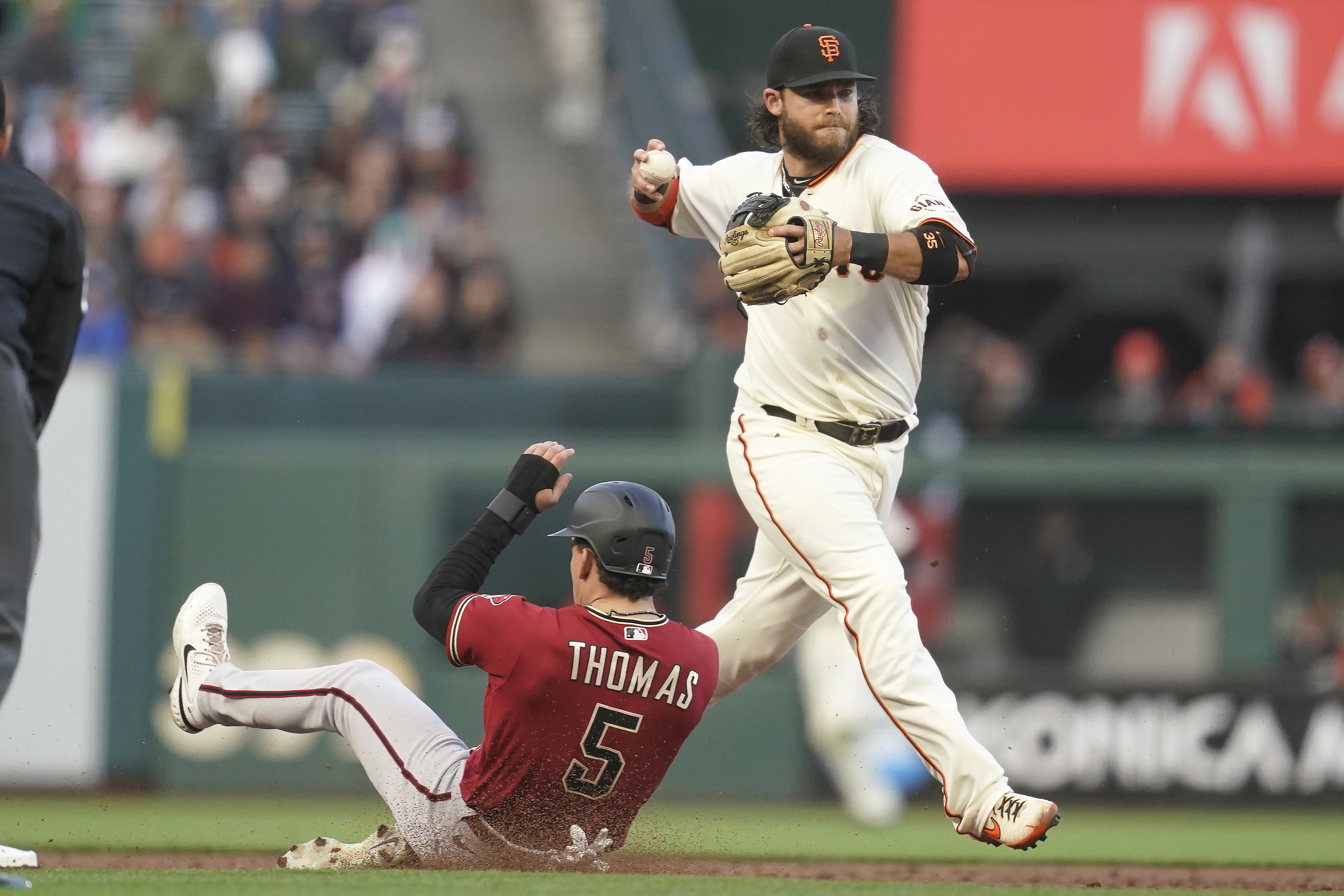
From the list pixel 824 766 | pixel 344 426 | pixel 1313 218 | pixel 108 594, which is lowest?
pixel 824 766

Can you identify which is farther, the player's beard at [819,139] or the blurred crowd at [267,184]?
the blurred crowd at [267,184]

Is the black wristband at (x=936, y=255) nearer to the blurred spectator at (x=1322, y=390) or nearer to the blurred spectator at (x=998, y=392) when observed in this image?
the blurred spectator at (x=998, y=392)

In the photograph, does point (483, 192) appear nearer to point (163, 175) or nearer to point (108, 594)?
point (163, 175)

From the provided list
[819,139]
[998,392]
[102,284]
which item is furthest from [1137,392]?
[819,139]

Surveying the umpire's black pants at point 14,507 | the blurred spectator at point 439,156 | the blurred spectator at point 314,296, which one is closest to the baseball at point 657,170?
the umpire's black pants at point 14,507

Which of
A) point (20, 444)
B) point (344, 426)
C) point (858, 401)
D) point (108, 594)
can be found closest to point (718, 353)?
point (344, 426)

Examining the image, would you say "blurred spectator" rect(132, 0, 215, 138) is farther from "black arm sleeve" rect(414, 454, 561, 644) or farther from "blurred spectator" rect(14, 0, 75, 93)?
"black arm sleeve" rect(414, 454, 561, 644)

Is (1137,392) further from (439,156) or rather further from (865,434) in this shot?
(865,434)
